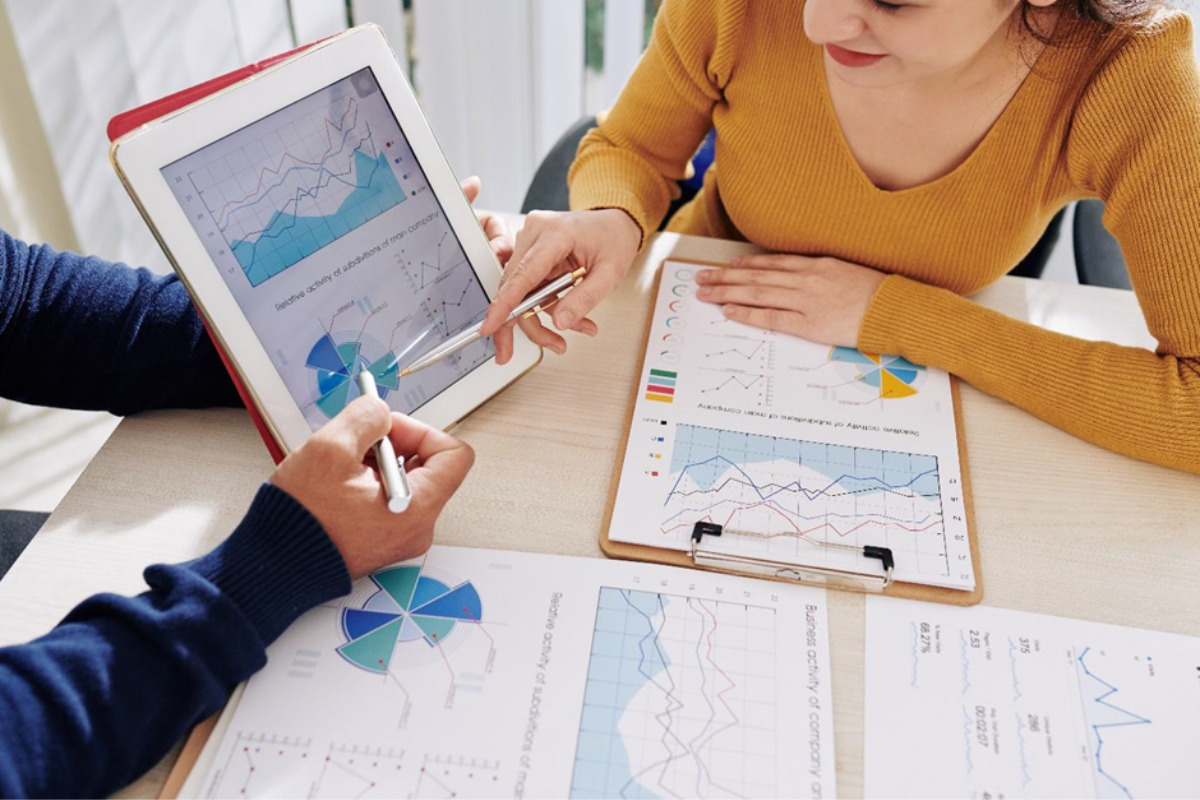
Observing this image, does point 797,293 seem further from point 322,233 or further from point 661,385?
point 322,233

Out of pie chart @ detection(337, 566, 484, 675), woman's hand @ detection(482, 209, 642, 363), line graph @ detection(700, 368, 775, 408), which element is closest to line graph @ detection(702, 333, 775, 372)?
line graph @ detection(700, 368, 775, 408)

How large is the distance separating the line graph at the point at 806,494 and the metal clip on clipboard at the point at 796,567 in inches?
0.5

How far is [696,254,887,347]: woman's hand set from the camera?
898mm

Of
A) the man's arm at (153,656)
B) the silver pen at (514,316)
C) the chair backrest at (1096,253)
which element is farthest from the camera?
the chair backrest at (1096,253)

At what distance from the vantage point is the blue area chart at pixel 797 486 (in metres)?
0.74

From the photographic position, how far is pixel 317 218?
73 centimetres

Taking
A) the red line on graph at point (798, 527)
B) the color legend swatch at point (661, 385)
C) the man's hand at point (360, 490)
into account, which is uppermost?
the color legend swatch at point (661, 385)

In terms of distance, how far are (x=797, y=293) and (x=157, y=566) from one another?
2.00 feet

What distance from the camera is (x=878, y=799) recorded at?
587 mm

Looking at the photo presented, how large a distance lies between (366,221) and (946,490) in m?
0.52

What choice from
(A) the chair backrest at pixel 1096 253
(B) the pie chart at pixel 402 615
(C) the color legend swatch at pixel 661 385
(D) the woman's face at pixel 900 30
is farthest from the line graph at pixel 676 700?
(A) the chair backrest at pixel 1096 253

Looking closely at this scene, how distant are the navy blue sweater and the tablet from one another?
122 mm

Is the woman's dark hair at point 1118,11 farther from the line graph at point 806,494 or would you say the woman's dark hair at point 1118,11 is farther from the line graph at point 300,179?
the line graph at point 300,179

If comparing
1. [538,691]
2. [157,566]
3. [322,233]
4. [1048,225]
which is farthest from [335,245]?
[1048,225]
